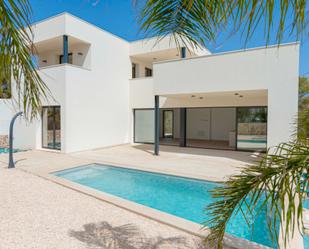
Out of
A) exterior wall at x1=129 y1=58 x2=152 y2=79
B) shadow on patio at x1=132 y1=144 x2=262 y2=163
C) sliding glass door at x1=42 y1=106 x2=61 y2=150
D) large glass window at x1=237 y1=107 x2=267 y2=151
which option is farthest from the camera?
exterior wall at x1=129 y1=58 x2=152 y2=79

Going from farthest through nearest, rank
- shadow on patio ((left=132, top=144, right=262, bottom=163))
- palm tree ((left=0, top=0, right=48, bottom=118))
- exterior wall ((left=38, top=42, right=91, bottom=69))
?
exterior wall ((left=38, top=42, right=91, bottom=69)) < shadow on patio ((left=132, top=144, right=262, bottom=163)) < palm tree ((left=0, top=0, right=48, bottom=118))

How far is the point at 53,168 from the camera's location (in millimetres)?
8484

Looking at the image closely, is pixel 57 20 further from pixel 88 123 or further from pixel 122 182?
pixel 122 182

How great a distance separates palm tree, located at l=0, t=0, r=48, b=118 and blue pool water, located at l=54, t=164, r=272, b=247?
450cm

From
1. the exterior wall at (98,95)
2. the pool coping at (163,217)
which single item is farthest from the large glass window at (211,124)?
the pool coping at (163,217)

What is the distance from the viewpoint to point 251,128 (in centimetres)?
1248

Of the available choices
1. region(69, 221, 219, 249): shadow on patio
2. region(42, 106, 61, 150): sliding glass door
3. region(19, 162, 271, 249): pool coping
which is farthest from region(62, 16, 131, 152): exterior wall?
region(69, 221, 219, 249): shadow on patio

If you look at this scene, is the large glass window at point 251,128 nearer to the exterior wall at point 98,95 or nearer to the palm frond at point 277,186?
the exterior wall at point 98,95

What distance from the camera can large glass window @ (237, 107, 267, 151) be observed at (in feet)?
39.7

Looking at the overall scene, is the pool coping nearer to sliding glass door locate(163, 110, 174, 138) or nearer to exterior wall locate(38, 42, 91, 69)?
exterior wall locate(38, 42, 91, 69)

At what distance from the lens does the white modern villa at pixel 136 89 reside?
28.5ft

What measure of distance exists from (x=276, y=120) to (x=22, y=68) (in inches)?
366

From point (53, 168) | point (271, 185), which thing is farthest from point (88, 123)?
point (271, 185)

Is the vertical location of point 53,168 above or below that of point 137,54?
below
